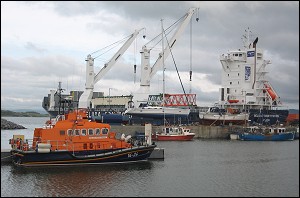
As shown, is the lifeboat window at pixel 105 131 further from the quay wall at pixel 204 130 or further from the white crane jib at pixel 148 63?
the white crane jib at pixel 148 63

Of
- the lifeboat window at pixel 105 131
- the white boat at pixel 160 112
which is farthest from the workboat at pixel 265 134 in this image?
the lifeboat window at pixel 105 131

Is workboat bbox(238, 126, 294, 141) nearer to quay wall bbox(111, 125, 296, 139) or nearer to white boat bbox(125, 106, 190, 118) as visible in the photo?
quay wall bbox(111, 125, 296, 139)

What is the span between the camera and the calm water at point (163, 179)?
2389 cm

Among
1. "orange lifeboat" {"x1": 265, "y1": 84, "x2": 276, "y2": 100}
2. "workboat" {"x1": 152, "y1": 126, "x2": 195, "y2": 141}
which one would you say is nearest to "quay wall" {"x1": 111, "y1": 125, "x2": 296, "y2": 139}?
"workboat" {"x1": 152, "y1": 126, "x2": 195, "y2": 141}

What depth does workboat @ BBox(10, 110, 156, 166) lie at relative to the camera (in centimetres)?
3027

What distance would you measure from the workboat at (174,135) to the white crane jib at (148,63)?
64.8ft

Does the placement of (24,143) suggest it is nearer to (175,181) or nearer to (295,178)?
(175,181)

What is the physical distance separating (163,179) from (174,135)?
104ft

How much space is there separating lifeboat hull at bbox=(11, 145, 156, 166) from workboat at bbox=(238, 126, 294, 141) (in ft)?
106

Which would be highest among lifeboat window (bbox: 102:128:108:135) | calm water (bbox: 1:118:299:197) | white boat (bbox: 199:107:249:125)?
white boat (bbox: 199:107:249:125)

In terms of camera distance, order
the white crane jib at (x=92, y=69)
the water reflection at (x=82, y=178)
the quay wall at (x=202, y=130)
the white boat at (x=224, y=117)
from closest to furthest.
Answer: the water reflection at (x=82, y=178), the quay wall at (x=202, y=130), the white boat at (x=224, y=117), the white crane jib at (x=92, y=69)

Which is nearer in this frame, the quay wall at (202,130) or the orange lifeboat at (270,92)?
the quay wall at (202,130)

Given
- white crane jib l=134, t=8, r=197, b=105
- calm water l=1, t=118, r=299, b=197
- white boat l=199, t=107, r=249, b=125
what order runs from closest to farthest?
1. calm water l=1, t=118, r=299, b=197
2. white boat l=199, t=107, r=249, b=125
3. white crane jib l=134, t=8, r=197, b=105

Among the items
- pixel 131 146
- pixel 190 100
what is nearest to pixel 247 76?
pixel 190 100
